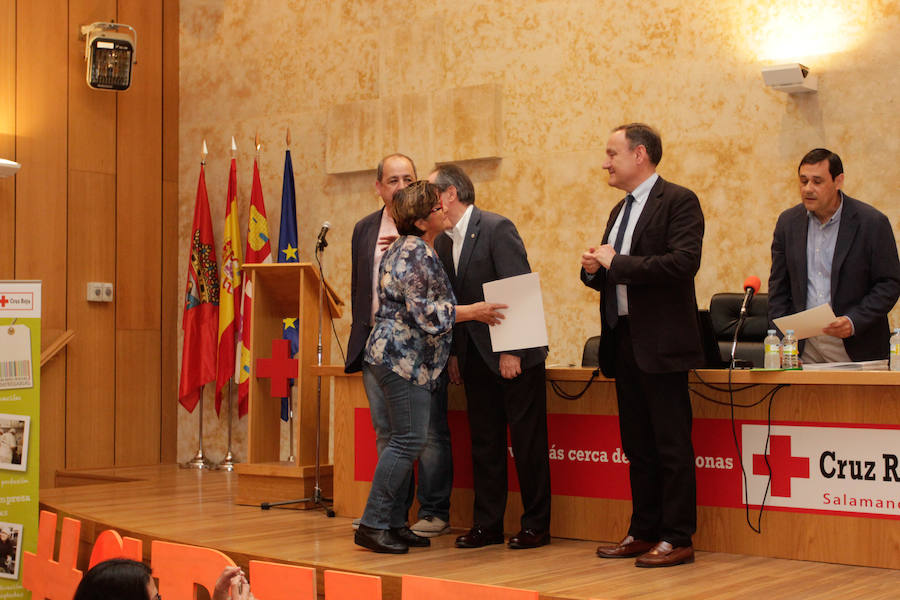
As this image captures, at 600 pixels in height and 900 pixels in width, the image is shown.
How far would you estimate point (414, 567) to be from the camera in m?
3.57

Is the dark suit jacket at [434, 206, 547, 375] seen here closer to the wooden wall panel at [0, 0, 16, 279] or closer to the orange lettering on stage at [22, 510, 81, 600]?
the orange lettering on stage at [22, 510, 81, 600]

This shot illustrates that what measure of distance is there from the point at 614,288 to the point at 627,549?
3.09 feet

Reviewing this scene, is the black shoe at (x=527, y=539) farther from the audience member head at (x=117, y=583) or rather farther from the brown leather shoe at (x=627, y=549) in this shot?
the audience member head at (x=117, y=583)

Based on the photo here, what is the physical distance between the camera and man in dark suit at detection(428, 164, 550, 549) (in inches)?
155

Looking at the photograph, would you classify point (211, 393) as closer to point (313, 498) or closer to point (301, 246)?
point (301, 246)

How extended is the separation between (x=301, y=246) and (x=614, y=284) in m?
3.88

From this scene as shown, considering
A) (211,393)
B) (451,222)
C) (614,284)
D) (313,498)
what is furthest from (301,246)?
(614,284)

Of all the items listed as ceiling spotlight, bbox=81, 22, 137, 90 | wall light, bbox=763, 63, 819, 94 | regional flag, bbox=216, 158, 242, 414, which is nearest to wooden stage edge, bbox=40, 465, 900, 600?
regional flag, bbox=216, 158, 242, 414

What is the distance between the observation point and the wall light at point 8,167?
6410 millimetres

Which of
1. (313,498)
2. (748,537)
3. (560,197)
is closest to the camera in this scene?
(748,537)

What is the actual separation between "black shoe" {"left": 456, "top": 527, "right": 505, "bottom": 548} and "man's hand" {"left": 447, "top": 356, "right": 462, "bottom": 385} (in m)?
0.60

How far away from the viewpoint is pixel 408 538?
13.1 feet

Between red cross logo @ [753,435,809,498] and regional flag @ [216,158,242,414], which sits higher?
regional flag @ [216,158,242,414]

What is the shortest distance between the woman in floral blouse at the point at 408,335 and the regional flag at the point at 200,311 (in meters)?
3.80
